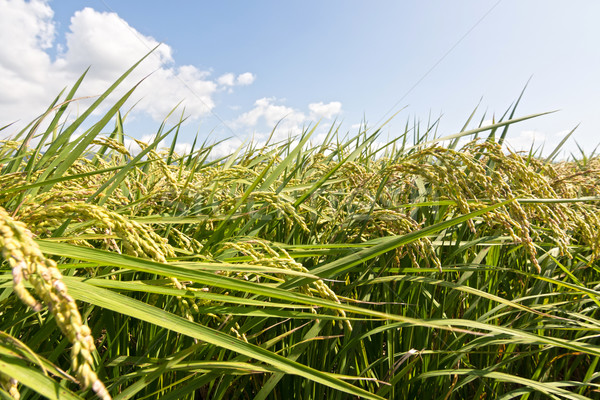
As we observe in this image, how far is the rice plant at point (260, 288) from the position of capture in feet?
2.26

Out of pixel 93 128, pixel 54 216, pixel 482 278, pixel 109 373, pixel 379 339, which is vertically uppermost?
pixel 93 128

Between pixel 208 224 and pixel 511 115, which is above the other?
pixel 511 115

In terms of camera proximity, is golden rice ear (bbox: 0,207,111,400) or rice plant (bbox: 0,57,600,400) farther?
rice plant (bbox: 0,57,600,400)

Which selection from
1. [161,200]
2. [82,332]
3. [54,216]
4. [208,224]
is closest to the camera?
[82,332]

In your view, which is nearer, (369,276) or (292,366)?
(292,366)

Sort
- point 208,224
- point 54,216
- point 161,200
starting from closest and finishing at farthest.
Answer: point 54,216 < point 208,224 < point 161,200

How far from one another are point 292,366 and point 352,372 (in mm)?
846

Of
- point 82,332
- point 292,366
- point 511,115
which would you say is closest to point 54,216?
point 82,332

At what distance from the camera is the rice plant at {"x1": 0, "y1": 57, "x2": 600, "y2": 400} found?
27.1 inches

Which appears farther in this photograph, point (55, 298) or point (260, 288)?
point (260, 288)

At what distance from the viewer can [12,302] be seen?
1.01 meters

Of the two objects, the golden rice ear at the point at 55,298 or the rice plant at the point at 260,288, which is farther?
the rice plant at the point at 260,288

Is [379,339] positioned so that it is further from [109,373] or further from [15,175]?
[15,175]

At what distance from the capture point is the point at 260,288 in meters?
0.71
